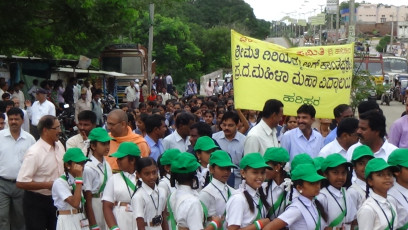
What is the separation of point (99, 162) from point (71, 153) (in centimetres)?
47

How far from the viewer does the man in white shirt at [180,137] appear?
31.2ft

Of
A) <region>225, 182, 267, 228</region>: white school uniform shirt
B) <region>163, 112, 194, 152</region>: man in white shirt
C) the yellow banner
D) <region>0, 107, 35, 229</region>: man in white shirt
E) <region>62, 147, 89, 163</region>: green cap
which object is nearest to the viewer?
<region>225, 182, 267, 228</region>: white school uniform shirt

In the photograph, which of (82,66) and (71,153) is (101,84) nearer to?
(82,66)

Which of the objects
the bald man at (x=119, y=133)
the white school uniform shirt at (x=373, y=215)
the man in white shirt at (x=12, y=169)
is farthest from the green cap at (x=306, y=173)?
the man in white shirt at (x=12, y=169)

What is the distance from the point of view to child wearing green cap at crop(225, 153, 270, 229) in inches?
251

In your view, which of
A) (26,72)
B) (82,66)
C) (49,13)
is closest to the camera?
(49,13)

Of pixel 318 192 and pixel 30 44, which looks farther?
pixel 30 44

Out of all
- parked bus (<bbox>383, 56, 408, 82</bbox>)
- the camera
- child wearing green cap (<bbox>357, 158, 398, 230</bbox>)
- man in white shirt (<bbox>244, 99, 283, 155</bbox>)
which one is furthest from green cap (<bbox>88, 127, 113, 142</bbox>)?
parked bus (<bbox>383, 56, 408, 82</bbox>)

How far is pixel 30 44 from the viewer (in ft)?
55.4

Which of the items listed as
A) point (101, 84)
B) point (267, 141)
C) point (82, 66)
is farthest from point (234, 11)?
point (267, 141)

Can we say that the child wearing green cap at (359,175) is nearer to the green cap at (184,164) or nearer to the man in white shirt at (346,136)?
the man in white shirt at (346,136)

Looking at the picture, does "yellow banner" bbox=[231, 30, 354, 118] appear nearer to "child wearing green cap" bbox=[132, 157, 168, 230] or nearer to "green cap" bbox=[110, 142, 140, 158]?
"green cap" bbox=[110, 142, 140, 158]

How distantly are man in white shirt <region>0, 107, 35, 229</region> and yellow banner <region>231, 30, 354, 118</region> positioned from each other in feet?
8.71

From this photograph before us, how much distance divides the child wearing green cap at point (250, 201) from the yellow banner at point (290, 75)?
10.9 feet
